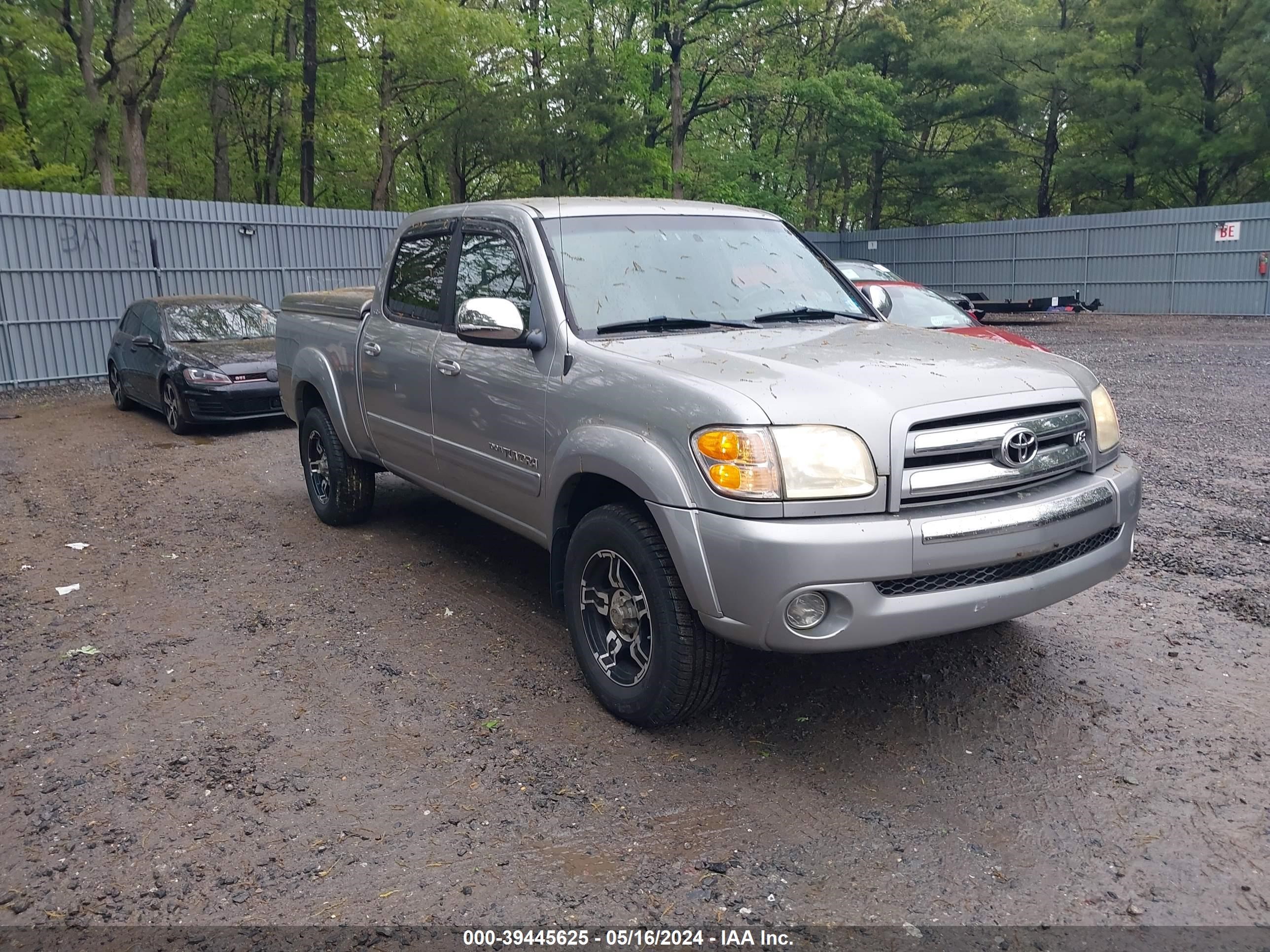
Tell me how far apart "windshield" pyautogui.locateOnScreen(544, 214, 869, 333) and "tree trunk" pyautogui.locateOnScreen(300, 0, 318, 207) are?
22.6 meters

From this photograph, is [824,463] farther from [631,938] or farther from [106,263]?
[106,263]

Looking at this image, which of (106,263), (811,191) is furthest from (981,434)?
(811,191)

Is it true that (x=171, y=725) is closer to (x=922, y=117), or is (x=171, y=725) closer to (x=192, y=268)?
(x=192, y=268)

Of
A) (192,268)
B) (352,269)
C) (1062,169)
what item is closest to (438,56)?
(352,269)

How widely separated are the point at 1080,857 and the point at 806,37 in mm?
41094

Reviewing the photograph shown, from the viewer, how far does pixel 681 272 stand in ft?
15.9

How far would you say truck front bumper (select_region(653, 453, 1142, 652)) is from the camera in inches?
133

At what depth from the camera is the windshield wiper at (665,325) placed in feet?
14.7

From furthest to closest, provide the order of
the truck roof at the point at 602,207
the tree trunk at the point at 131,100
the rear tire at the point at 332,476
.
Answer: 1. the tree trunk at the point at 131,100
2. the rear tire at the point at 332,476
3. the truck roof at the point at 602,207

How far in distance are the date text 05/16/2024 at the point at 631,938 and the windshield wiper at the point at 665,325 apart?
2.44 meters

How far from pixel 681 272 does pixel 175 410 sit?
344 inches

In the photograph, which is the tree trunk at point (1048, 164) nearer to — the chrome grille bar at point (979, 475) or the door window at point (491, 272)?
the door window at point (491, 272)

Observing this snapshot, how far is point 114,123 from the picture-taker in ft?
81.6

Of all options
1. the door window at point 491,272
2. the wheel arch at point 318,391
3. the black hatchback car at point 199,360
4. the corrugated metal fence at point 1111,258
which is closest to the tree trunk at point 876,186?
the corrugated metal fence at point 1111,258
